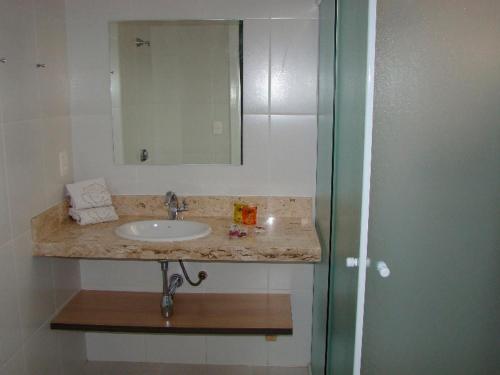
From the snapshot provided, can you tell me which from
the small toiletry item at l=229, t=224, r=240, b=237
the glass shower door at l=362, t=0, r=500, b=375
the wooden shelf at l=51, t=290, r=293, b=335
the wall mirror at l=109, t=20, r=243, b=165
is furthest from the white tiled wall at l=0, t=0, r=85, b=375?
the glass shower door at l=362, t=0, r=500, b=375

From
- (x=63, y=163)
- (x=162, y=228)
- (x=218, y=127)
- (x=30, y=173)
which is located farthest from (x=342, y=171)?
(x=63, y=163)

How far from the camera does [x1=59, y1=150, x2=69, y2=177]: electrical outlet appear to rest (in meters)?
2.48

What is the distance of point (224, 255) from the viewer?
→ 219 cm

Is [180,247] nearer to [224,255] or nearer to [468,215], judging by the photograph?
[224,255]

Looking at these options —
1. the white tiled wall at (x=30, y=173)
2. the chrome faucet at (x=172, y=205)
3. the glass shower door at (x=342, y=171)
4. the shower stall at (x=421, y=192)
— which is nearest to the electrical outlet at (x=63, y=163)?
the white tiled wall at (x=30, y=173)

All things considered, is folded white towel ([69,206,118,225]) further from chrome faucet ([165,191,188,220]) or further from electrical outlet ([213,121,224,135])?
electrical outlet ([213,121,224,135])

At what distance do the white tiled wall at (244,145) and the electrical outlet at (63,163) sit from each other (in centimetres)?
9

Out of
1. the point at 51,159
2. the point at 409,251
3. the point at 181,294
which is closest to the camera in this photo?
the point at 409,251

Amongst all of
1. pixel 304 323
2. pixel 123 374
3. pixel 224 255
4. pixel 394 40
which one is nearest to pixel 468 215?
pixel 394 40

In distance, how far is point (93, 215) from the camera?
2504 mm

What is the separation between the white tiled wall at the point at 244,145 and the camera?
248 centimetres

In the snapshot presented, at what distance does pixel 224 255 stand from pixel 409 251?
834mm

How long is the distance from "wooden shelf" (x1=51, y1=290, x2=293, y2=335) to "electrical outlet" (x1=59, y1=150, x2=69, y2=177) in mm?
639

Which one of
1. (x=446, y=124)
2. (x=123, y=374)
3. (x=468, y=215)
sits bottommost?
(x=123, y=374)
